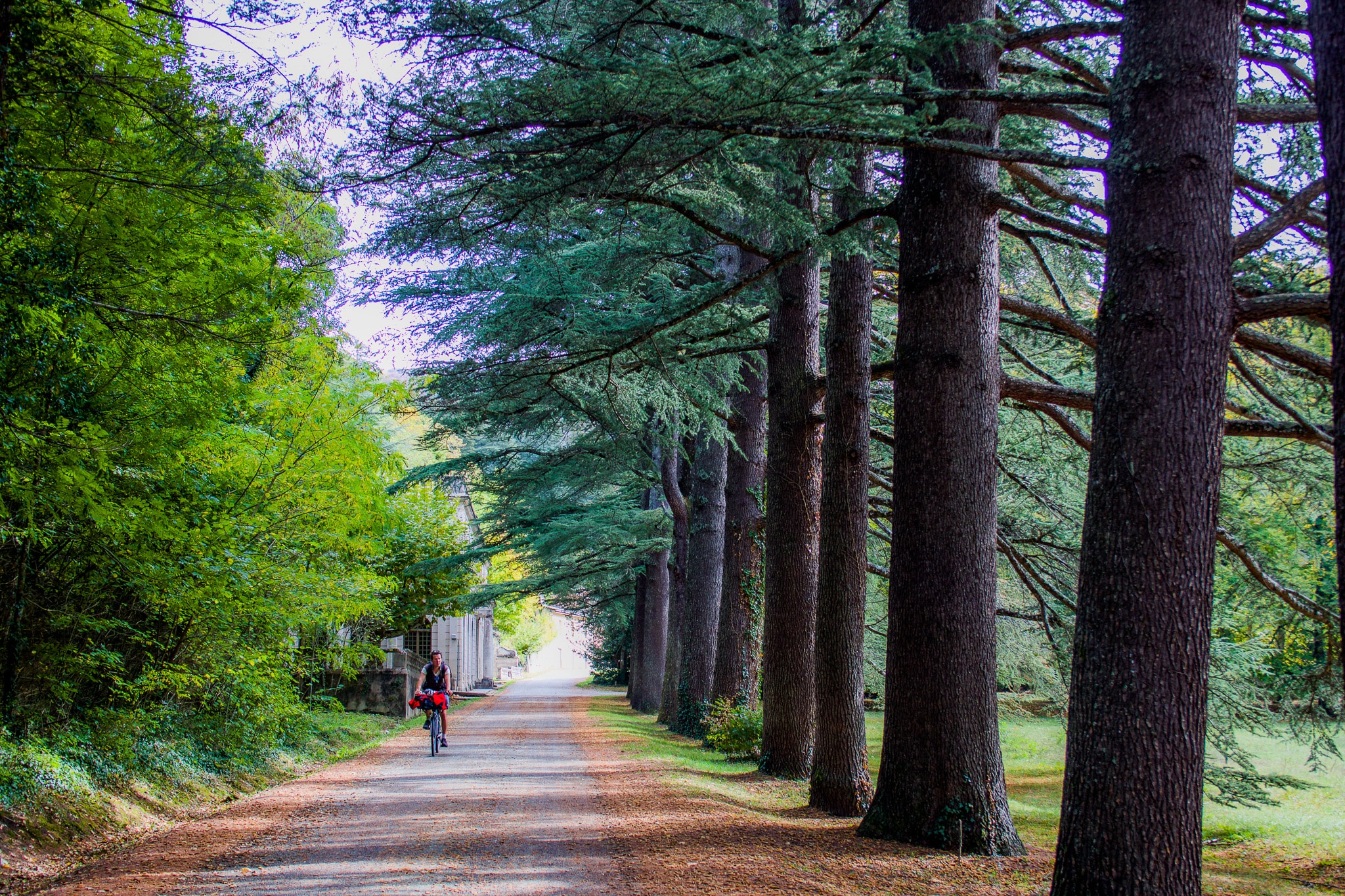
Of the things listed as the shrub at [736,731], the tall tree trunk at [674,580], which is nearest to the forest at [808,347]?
the shrub at [736,731]

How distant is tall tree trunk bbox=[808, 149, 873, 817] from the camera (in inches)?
348

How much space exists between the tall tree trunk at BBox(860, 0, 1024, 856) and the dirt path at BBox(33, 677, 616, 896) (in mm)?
2496

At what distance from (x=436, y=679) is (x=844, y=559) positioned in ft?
26.0

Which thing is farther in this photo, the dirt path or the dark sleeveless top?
the dark sleeveless top

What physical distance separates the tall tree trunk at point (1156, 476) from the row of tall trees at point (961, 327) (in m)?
0.02

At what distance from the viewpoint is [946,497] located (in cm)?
705

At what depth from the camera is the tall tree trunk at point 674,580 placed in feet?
62.1

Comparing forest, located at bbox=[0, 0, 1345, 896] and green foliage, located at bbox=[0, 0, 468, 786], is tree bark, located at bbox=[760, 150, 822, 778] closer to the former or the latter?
forest, located at bbox=[0, 0, 1345, 896]

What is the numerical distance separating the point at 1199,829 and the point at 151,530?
762cm

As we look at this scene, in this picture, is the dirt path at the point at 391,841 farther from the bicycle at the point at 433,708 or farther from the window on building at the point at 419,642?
the window on building at the point at 419,642

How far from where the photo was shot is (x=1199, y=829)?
4.61m

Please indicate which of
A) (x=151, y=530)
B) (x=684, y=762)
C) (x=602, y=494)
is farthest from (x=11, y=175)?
(x=602, y=494)

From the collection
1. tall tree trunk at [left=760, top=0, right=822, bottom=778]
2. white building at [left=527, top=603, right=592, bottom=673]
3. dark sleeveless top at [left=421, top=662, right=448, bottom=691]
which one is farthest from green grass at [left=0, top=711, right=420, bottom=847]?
white building at [left=527, top=603, right=592, bottom=673]

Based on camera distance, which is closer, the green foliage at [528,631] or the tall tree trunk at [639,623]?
the tall tree trunk at [639,623]
